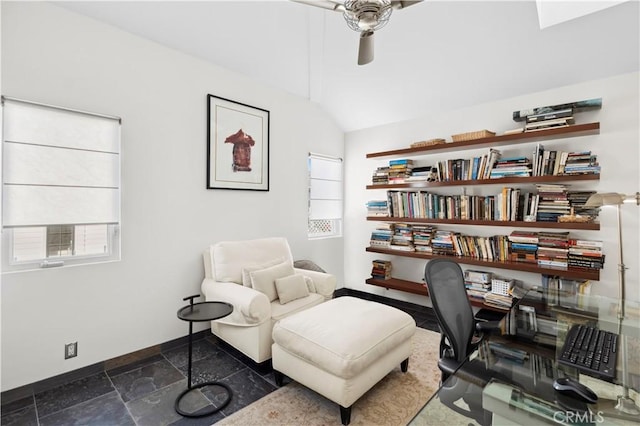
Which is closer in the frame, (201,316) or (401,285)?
(201,316)

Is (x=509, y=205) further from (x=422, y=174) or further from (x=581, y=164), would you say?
(x=422, y=174)

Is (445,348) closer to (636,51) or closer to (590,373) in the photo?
(590,373)

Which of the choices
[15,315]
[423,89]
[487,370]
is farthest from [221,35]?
[487,370]

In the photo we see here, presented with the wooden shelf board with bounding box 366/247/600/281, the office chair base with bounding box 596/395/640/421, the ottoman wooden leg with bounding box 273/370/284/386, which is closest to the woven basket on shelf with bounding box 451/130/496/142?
the wooden shelf board with bounding box 366/247/600/281

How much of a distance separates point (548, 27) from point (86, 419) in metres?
4.25

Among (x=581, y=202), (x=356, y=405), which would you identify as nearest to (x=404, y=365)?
(x=356, y=405)

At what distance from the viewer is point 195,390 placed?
2121mm

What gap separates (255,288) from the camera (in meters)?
2.60

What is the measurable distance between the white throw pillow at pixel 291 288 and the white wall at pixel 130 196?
864 mm

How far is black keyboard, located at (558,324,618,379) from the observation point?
4.06ft

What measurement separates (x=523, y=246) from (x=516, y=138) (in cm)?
103

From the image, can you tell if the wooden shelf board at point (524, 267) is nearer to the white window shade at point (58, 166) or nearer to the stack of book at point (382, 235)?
the stack of book at point (382, 235)

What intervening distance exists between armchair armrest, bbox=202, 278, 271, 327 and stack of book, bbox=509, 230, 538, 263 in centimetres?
238

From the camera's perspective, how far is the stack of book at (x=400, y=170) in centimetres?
366
